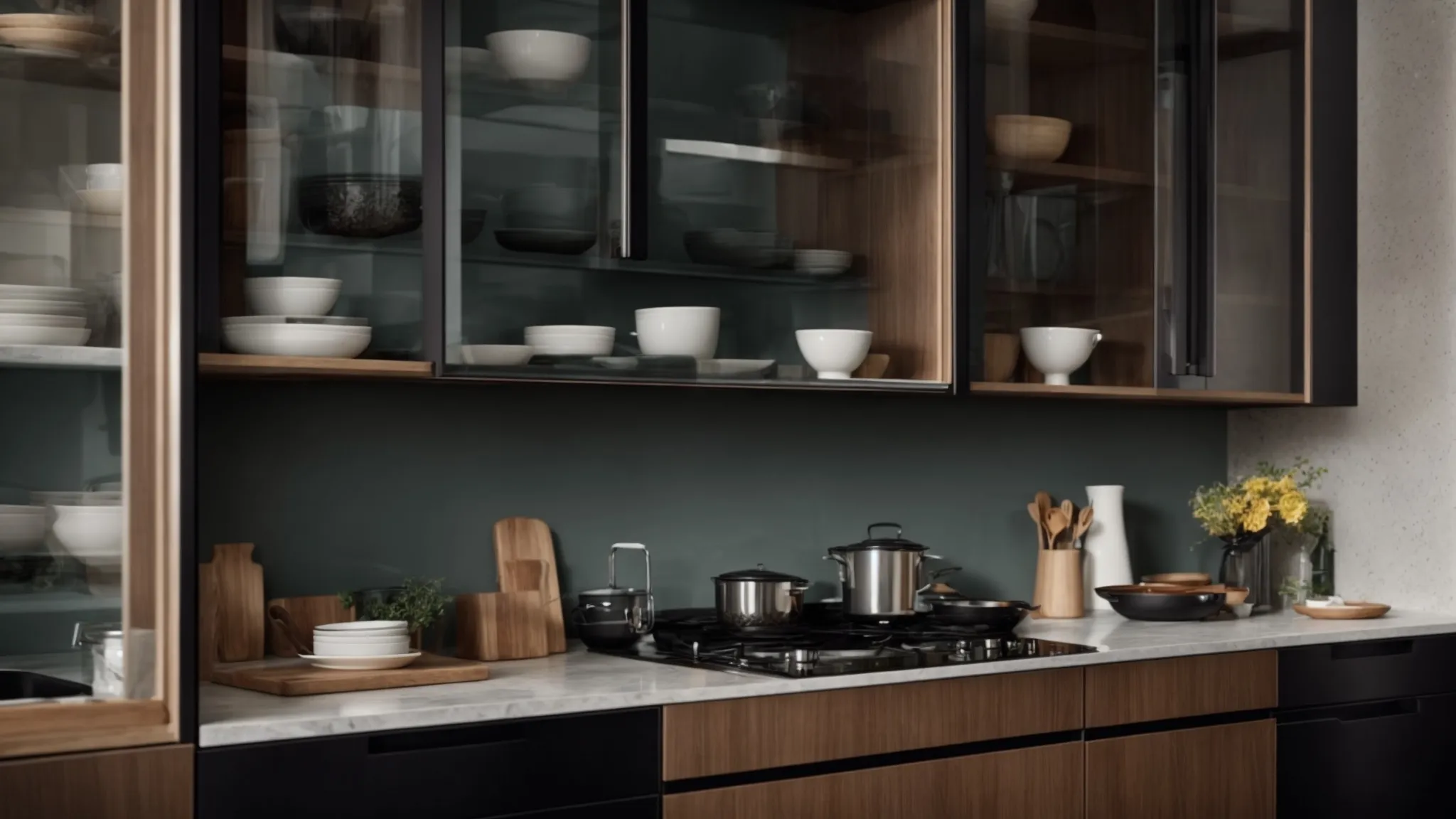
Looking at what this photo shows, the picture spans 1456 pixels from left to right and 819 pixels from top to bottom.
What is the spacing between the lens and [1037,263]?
3.13 metres

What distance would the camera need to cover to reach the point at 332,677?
229 centimetres

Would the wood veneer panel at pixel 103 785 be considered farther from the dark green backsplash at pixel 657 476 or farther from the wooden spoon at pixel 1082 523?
the wooden spoon at pixel 1082 523

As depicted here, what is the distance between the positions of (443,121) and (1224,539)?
6.89 ft

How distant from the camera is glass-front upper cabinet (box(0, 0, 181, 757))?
1998mm

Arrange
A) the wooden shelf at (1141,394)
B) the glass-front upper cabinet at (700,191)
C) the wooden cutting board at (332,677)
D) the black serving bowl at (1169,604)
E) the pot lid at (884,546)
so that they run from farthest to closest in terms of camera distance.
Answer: the black serving bowl at (1169,604) < the wooden shelf at (1141,394) < the pot lid at (884,546) < the glass-front upper cabinet at (700,191) < the wooden cutting board at (332,677)

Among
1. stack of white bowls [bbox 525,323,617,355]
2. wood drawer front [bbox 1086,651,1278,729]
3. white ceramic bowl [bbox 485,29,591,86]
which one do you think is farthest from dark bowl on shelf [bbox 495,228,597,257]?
wood drawer front [bbox 1086,651,1278,729]

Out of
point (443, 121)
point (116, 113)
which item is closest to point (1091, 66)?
point (443, 121)

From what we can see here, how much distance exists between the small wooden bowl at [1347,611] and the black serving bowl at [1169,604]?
0.25 metres

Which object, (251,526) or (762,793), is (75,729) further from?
(762,793)

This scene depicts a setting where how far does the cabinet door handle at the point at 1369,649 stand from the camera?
10.3 feet

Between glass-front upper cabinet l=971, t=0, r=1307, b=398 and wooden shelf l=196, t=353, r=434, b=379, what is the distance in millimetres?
1141

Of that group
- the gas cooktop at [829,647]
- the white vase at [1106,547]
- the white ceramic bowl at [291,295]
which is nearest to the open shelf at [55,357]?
the white ceramic bowl at [291,295]

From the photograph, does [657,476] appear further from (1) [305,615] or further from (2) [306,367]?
(2) [306,367]

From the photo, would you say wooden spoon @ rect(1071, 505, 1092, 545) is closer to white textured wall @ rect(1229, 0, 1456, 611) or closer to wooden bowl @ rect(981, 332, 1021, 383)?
wooden bowl @ rect(981, 332, 1021, 383)
